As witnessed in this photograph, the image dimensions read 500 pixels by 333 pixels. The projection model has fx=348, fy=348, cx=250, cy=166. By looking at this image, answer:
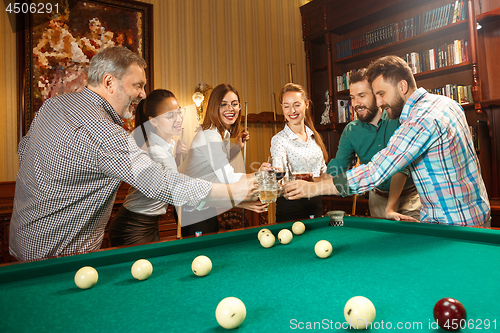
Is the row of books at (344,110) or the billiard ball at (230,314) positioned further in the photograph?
the row of books at (344,110)

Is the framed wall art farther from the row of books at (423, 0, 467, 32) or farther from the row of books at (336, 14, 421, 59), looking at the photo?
the row of books at (423, 0, 467, 32)

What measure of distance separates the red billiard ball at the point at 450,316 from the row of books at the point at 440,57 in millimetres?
3495

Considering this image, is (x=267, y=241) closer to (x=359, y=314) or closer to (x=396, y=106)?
(x=359, y=314)

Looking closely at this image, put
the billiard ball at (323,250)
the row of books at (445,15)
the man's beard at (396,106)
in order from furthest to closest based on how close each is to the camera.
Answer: the row of books at (445,15) → the man's beard at (396,106) → the billiard ball at (323,250)

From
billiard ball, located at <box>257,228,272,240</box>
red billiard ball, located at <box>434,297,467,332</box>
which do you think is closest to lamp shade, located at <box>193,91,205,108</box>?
billiard ball, located at <box>257,228,272,240</box>

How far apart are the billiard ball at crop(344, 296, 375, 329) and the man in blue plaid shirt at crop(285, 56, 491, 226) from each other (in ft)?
3.59

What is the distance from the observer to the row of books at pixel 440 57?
11.6 ft

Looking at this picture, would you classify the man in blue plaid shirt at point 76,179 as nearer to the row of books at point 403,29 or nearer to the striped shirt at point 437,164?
the striped shirt at point 437,164

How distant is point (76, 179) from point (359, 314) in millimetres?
1371

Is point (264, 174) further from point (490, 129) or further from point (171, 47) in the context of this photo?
point (171, 47)

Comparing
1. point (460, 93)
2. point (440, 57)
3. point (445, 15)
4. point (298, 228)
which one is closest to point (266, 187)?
point (298, 228)

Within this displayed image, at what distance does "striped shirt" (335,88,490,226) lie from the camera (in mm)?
1754

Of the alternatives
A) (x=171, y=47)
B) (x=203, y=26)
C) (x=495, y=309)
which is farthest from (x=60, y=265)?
(x=203, y=26)

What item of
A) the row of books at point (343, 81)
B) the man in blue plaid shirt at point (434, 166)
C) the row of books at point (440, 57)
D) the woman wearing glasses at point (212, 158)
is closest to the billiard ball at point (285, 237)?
the man in blue plaid shirt at point (434, 166)
